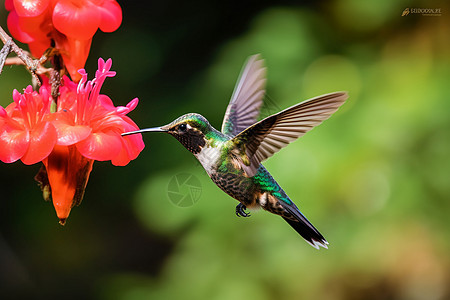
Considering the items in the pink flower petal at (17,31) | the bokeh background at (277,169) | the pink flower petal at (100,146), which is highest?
the pink flower petal at (17,31)

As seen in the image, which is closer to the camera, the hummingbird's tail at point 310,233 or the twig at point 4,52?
the twig at point 4,52

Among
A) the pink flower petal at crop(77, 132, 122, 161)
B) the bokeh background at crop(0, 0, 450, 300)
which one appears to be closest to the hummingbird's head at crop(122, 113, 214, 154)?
the pink flower petal at crop(77, 132, 122, 161)

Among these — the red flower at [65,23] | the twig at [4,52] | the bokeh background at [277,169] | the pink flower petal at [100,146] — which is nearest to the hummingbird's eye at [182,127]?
the pink flower petal at [100,146]

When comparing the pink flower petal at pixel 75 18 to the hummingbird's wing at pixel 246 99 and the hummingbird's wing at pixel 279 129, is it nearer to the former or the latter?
the hummingbird's wing at pixel 279 129

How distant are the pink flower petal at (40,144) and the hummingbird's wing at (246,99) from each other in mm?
610

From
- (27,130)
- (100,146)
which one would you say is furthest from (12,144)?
(100,146)

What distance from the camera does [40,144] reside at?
985 millimetres

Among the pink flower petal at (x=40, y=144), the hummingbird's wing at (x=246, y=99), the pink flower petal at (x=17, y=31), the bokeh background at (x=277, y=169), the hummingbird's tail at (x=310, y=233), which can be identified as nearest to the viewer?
→ the pink flower petal at (x=40, y=144)

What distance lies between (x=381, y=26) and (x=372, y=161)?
0.82 metres

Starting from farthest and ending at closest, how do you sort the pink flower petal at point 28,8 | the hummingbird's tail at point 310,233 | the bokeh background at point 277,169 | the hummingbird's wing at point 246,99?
1. the bokeh background at point 277,169
2. the hummingbird's wing at point 246,99
3. the hummingbird's tail at point 310,233
4. the pink flower petal at point 28,8

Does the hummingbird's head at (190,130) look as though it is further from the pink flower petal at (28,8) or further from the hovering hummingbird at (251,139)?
the pink flower petal at (28,8)

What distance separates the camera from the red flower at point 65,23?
1106 mm

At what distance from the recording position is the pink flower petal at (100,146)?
1010mm

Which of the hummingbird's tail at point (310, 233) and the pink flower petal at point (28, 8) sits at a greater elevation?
the pink flower petal at point (28, 8)
